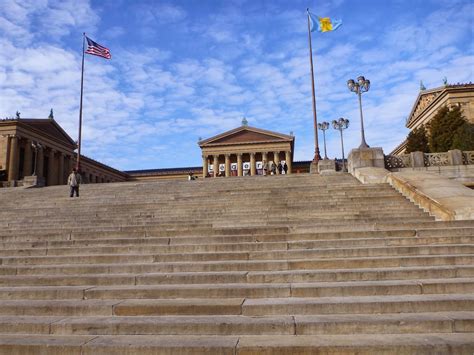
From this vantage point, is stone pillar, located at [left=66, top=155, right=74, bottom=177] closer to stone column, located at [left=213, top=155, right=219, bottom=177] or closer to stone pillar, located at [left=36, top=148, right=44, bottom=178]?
stone pillar, located at [left=36, top=148, right=44, bottom=178]

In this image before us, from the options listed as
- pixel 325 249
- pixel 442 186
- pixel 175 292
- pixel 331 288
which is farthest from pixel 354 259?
pixel 442 186

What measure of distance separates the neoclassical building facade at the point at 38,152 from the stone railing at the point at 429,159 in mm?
42400

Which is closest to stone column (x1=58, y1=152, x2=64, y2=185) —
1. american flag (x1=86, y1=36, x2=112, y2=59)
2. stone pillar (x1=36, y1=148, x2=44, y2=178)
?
stone pillar (x1=36, y1=148, x2=44, y2=178)

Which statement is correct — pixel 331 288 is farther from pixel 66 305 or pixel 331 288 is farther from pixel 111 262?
pixel 111 262

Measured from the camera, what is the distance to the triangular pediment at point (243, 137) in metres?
75.6

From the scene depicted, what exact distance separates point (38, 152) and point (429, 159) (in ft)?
188

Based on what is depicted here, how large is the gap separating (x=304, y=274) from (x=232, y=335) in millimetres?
2126

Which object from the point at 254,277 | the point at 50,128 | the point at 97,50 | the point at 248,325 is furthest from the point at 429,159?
the point at 50,128

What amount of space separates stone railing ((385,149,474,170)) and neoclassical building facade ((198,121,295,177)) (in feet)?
182

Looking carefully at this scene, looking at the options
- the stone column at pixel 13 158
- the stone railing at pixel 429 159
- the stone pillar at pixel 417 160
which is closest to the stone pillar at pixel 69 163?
the stone column at pixel 13 158

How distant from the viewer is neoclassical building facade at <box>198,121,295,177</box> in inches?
2948

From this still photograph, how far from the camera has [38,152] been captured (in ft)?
192

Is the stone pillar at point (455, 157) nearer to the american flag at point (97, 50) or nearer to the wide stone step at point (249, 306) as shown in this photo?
the wide stone step at point (249, 306)

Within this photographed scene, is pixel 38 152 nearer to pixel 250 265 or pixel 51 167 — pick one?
pixel 51 167
